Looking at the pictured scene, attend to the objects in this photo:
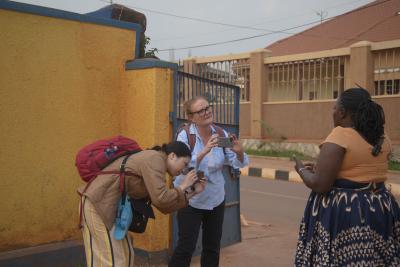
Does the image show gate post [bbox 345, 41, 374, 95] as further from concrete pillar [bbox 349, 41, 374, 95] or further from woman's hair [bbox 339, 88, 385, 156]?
woman's hair [bbox 339, 88, 385, 156]

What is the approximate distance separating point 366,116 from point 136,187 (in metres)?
1.42

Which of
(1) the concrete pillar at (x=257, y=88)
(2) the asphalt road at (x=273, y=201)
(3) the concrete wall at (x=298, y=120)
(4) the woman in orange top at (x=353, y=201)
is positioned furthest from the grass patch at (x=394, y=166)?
(4) the woman in orange top at (x=353, y=201)

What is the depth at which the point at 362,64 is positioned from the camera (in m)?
15.4

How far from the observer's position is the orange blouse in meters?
2.80

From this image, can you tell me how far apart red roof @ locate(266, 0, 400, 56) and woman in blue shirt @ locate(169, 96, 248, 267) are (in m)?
16.9

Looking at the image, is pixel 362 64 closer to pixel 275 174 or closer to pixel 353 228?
pixel 275 174

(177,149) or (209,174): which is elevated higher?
(177,149)

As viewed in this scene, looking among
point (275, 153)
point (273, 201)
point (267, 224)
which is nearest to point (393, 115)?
point (275, 153)

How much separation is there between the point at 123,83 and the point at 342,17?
21096 millimetres

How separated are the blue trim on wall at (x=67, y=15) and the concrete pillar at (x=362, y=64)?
37.9 ft

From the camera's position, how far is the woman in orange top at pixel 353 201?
8.98 ft

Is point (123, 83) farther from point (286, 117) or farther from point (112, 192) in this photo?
point (286, 117)

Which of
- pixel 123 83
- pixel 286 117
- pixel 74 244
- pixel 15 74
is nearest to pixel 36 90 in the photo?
pixel 15 74

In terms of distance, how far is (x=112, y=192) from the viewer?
2984mm
